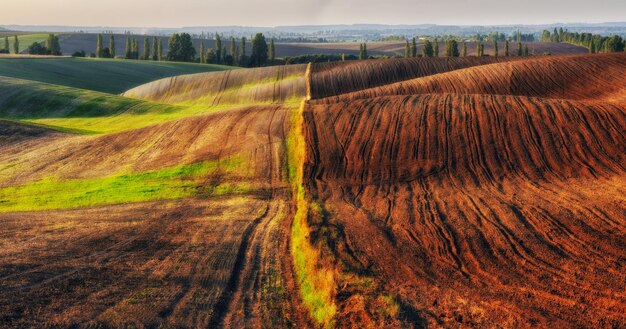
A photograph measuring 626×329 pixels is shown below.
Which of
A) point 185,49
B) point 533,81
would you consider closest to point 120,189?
point 533,81

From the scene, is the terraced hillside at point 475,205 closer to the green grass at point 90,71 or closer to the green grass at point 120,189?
the green grass at point 120,189

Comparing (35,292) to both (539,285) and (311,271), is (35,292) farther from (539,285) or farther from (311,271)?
(539,285)

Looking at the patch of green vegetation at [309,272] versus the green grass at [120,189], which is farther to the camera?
the green grass at [120,189]

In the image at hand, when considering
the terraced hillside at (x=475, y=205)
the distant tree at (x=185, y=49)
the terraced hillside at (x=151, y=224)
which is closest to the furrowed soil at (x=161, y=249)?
the terraced hillside at (x=151, y=224)

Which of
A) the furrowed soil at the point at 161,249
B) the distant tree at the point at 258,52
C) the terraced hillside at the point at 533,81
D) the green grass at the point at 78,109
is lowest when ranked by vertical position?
the furrowed soil at the point at 161,249

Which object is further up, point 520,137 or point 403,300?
point 520,137

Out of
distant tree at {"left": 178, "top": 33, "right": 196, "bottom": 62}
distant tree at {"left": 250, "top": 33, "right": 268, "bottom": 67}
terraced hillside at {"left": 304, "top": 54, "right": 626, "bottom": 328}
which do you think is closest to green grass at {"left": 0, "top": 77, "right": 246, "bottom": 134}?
terraced hillside at {"left": 304, "top": 54, "right": 626, "bottom": 328}

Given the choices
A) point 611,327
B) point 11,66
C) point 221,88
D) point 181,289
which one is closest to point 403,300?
point 611,327
